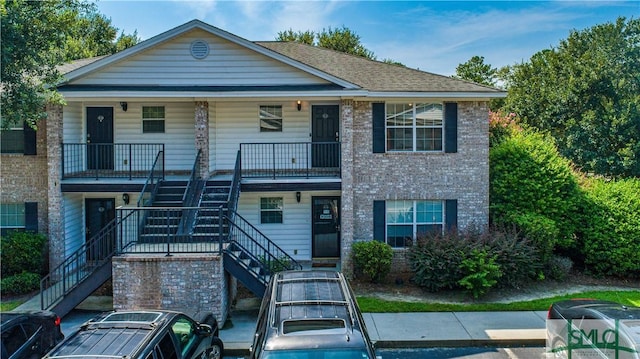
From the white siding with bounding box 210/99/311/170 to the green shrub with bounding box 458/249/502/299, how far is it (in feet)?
20.9

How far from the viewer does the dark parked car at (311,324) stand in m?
6.25

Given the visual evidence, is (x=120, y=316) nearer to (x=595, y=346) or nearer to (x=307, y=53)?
(x=595, y=346)

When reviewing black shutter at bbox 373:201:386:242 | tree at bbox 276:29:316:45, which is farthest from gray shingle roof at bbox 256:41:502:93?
tree at bbox 276:29:316:45

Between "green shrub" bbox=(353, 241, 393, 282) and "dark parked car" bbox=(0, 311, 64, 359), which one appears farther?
"green shrub" bbox=(353, 241, 393, 282)

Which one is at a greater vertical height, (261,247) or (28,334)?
(261,247)

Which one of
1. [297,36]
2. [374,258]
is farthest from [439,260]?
[297,36]

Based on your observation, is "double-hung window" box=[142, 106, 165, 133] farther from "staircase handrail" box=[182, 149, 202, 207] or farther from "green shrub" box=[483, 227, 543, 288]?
"green shrub" box=[483, 227, 543, 288]

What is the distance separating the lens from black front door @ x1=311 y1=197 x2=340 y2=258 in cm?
1581

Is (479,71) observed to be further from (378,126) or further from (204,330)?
(204,330)

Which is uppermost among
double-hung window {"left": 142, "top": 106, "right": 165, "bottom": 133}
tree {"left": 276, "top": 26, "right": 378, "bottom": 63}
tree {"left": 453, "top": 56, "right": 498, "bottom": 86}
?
tree {"left": 276, "top": 26, "right": 378, "bottom": 63}

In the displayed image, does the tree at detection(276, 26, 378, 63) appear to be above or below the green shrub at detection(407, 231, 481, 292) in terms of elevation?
above

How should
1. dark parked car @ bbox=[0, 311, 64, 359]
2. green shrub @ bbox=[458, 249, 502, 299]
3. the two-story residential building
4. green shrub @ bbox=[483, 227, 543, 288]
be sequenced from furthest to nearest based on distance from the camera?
the two-story residential building
green shrub @ bbox=[483, 227, 543, 288]
green shrub @ bbox=[458, 249, 502, 299]
dark parked car @ bbox=[0, 311, 64, 359]

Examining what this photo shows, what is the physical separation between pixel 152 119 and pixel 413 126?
844 centimetres

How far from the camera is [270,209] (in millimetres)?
15781
